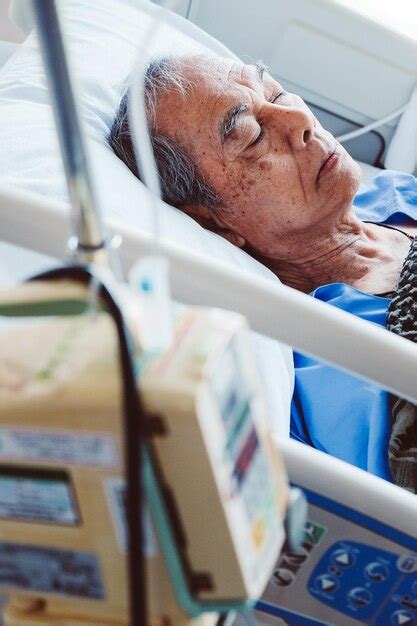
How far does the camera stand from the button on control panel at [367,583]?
70cm

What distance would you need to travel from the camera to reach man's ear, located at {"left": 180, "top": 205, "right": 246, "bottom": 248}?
1395 mm

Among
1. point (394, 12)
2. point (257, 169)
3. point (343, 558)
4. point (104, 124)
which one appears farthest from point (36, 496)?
point (394, 12)

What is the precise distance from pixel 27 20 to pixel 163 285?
5.31 ft

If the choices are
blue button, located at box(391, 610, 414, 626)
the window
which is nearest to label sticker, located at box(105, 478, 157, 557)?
blue button, located at box(391, 610, 414, 626)

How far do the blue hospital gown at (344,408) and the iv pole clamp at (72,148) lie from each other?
0.67m

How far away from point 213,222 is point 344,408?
1.75ft

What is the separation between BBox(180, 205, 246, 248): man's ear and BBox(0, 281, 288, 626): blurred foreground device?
0.99 m

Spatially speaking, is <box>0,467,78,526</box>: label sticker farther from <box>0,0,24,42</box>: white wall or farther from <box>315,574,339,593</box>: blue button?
<box>0,0,24,42</box>: white wall

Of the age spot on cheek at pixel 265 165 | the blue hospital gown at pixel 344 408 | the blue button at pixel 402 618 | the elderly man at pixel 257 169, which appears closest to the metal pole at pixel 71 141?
the blue button at pixel 402 618

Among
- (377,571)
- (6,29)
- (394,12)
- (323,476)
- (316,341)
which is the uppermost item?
(394,12)

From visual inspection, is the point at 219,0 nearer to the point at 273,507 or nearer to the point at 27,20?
the point at 27,20

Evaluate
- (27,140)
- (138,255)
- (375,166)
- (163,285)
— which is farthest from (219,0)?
(163,285)

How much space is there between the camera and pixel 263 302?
62 centimetres

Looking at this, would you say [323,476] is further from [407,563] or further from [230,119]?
[230,119]
